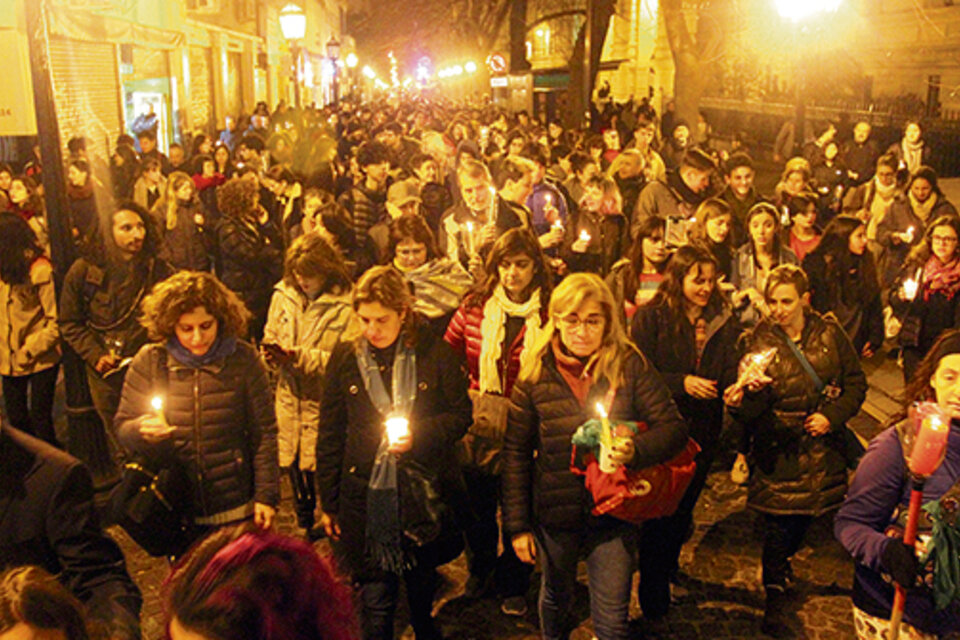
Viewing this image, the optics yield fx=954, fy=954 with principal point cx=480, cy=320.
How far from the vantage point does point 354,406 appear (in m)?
4.18

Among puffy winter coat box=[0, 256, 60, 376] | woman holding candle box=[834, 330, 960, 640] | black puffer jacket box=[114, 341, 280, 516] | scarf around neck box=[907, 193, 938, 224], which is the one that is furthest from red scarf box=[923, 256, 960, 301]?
puffy winter coat box=[0, 256, 60, 376]

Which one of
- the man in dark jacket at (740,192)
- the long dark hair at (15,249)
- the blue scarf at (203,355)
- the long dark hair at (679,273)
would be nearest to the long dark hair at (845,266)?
the man in dark jacket at (740,192)

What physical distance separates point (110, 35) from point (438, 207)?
9.85 metres

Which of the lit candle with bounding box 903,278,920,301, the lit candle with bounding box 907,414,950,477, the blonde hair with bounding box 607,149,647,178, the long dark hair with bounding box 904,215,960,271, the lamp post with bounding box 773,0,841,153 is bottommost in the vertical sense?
the lit candle with bounding box 903,278,920,301

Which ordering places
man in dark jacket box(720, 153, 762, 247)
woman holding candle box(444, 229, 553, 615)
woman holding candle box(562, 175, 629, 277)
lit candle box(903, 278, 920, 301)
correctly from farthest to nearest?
woman holding candle box(562, 175, 629, 277) < man in dark jacket box(720, 153, 762, 247) < lit candle box(903, 278, 920, 301) < woman holding candle box(444, 229, 553, 615)

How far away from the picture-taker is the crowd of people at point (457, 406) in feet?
9.27

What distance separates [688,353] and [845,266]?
8.47 feet

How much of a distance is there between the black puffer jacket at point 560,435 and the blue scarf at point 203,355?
4.29 ft

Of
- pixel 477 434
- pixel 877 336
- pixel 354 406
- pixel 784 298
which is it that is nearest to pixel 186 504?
pixel 354 406

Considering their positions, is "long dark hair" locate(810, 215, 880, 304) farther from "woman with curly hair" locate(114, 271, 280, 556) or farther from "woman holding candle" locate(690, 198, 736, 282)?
"woman with curly hair" locate(114, 271, 280, 556)

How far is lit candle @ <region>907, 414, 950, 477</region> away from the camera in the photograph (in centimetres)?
295

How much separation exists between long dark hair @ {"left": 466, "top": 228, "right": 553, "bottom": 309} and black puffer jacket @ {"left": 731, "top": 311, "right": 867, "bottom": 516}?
118cm

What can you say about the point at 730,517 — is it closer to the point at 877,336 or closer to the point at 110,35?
the point at 877,336

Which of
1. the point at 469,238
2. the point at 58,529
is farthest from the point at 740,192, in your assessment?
the point at 58,529
